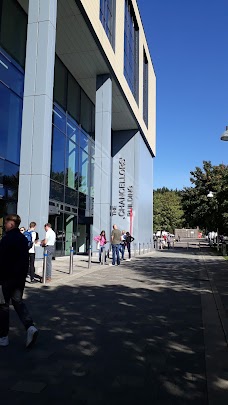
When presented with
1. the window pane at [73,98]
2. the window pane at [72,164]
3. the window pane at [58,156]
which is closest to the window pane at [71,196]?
the window pane at [72,164]

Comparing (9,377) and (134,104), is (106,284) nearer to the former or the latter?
(9,377)

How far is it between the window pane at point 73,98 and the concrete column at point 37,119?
9.09m

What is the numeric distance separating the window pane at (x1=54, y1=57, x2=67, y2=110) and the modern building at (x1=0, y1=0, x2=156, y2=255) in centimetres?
6

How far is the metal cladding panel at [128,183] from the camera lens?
29469 millimetres

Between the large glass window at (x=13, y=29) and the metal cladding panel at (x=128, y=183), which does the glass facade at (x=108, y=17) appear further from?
the metal cladding panel at (x=128, y=183)

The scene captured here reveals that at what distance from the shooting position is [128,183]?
30016 mm

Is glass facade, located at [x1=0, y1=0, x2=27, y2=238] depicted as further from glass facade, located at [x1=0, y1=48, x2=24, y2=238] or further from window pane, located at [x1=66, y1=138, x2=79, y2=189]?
window pane, located at [x1=66, y1=138, x2=79, y2=189]

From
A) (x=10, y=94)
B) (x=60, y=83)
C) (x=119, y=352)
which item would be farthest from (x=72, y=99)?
(x=119, y=352)

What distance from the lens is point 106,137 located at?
2089cm

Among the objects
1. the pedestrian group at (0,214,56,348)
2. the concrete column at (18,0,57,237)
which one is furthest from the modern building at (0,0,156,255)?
the pedestrian group at (0,214,56,348)

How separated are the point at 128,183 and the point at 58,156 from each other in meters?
11.1

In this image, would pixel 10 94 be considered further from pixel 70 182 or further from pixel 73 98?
pixel 73 98

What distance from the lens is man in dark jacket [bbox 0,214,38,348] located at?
14.7 feet

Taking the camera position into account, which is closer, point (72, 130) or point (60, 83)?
point (60, 83)
